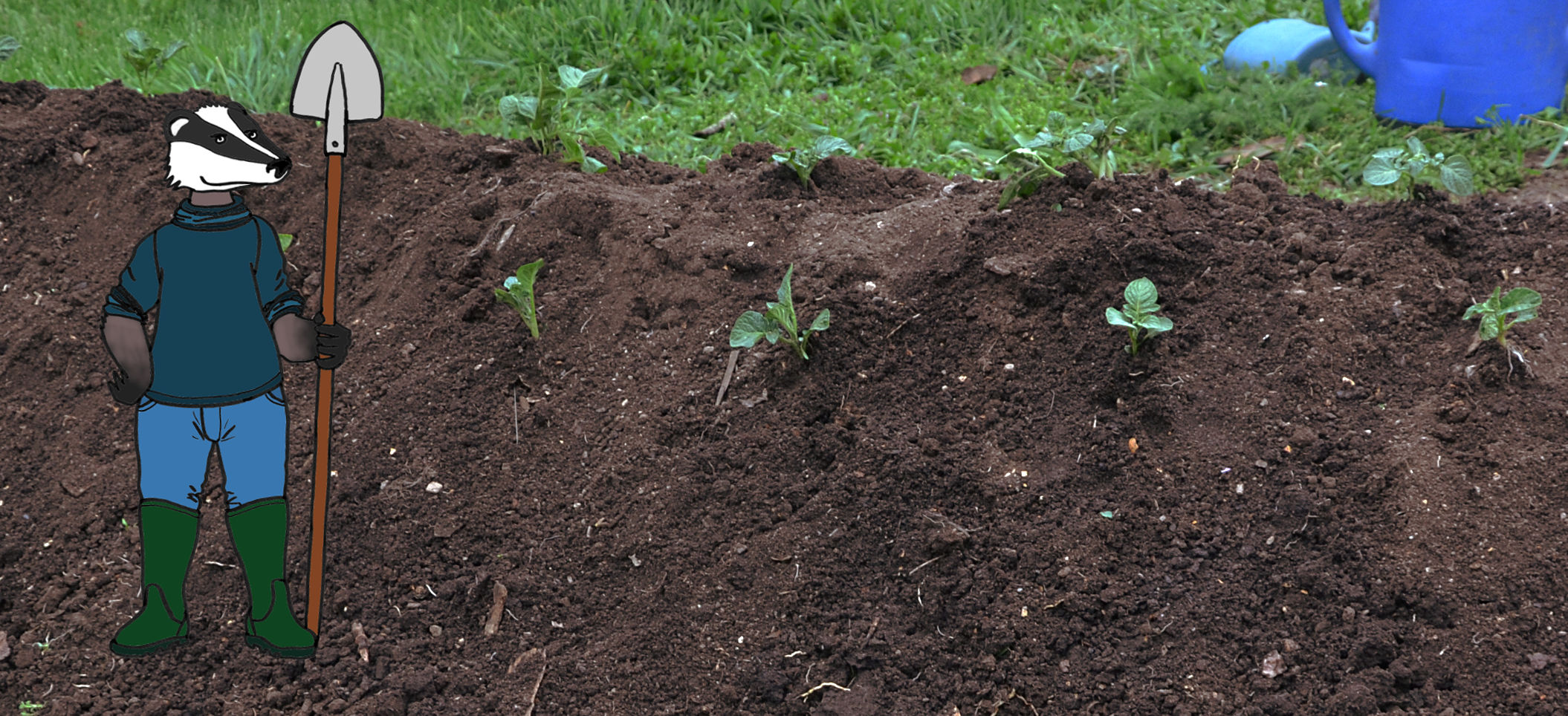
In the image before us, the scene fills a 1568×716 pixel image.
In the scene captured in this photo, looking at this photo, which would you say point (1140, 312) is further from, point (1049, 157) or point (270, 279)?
point (270, 279)

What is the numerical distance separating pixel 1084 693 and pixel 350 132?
2.59 m

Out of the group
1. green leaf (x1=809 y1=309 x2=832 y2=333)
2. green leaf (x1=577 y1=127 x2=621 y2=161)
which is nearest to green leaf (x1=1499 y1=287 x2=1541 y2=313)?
green leaf (x1=809 y1=309 x2=832 y2=333)

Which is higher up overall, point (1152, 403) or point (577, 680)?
point (1152, 403)

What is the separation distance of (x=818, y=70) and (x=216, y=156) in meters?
3.21

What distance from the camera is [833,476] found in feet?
7.50

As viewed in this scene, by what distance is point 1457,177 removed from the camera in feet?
8.64

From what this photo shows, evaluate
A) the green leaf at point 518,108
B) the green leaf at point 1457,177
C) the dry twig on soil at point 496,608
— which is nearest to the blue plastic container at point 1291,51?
the green leaf at point 1457,177

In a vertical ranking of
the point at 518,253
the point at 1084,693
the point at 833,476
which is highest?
the point at 518,253

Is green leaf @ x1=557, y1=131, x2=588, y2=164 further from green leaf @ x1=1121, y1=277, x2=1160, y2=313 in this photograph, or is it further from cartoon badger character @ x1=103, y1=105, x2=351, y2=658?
green leaf @ x1=1121, y1=277, x2=1160, y2=313

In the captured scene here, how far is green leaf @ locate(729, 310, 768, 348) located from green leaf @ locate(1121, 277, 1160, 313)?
30.6 inches

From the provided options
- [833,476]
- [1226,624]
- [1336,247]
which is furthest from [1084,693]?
[1336,247]

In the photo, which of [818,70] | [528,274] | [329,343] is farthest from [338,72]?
[818,70]

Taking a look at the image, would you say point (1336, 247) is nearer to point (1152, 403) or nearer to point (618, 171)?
point (1152, 403)

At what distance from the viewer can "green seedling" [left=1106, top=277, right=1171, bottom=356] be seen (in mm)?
2283
